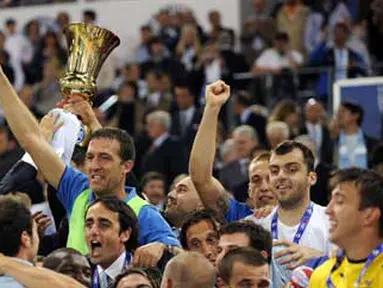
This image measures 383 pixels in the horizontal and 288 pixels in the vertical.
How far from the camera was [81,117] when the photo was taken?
11086mm

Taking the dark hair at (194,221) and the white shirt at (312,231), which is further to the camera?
the white shirt at (312,231)

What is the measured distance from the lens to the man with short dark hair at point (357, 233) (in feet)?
26.3

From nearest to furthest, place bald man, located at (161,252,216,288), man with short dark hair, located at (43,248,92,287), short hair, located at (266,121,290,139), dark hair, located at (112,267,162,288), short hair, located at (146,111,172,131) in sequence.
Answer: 1. bald man, located at (161,252,216,288)
2. dark hair, located at (112,267,162,288)
3. man with short dark hair, located at (43,248,92,287)
4. short hair, located at (266,121,290,139)
5. short hair, located at (146,111,172,131)

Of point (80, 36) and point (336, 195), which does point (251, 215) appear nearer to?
point (80, 36)

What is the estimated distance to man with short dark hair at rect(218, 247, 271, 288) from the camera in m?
8.54

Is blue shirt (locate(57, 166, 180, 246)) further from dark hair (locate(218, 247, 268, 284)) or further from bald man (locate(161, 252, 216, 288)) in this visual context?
bald man (locate(161, 252, 216, 288))

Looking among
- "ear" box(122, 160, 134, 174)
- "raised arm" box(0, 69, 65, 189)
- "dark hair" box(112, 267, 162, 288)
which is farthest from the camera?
"ear" box(122, 160, 134, 174)

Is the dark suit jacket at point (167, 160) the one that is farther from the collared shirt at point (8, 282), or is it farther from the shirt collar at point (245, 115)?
the collared shirt at point (8, 282)

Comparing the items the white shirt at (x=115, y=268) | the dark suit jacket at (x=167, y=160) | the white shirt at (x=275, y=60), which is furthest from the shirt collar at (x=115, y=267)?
the white shirt at (x=275, y=60)

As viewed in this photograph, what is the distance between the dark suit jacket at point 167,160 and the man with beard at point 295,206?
773 cm

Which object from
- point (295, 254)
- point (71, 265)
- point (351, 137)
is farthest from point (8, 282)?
point (351, 137)

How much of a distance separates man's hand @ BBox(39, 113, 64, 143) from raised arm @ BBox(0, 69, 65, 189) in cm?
33

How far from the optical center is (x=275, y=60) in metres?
21.9

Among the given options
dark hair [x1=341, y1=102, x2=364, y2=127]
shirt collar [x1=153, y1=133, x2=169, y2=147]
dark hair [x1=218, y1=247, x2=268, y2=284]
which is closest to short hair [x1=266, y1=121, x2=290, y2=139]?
dark hair [x1=341, y1=102, x2=364, y2=127]
